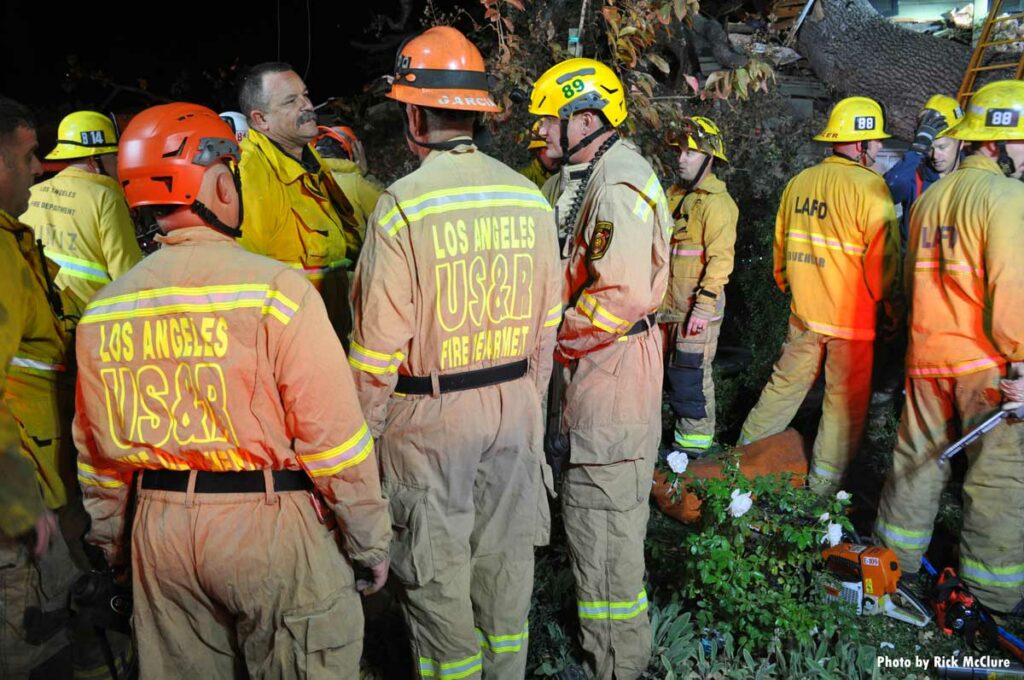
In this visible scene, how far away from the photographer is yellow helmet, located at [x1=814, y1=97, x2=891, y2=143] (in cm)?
585

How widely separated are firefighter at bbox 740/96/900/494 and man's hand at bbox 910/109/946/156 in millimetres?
1327

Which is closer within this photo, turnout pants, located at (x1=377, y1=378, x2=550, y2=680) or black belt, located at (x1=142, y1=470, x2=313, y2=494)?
black belt, located at (x1=142, y1=470, x2=313, y2=494)

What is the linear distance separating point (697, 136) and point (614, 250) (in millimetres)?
2847

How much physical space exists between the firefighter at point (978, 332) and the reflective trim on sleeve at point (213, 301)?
3.56 metres

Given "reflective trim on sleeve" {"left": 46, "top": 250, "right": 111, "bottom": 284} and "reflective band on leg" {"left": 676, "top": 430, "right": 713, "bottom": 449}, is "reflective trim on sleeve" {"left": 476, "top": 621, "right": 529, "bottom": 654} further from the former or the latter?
"reflective band on leg" {"left": 676, "top": 430, "right": 713, "bottom": 449}

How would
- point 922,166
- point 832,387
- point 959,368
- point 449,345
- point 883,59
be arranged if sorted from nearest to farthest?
point 449,345, point 959,368, point 832,387, point 922,166, point 883,59

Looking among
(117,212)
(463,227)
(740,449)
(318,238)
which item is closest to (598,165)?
(463,227)

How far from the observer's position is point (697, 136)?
6.02m

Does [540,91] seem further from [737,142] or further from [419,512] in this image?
[737,142]

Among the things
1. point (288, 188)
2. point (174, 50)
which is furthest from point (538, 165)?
point (174, 50)

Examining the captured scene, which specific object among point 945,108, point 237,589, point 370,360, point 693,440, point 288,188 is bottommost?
point 693,440

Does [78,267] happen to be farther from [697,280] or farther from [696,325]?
[697,280]

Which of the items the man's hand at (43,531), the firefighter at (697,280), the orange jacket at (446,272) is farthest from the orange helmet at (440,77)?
the firefighter at (697,280)

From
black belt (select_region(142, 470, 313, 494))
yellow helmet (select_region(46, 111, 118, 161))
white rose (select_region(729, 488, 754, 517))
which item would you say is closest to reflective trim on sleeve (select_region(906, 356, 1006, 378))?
white rose (select_region(729, 488, 754, 517))
